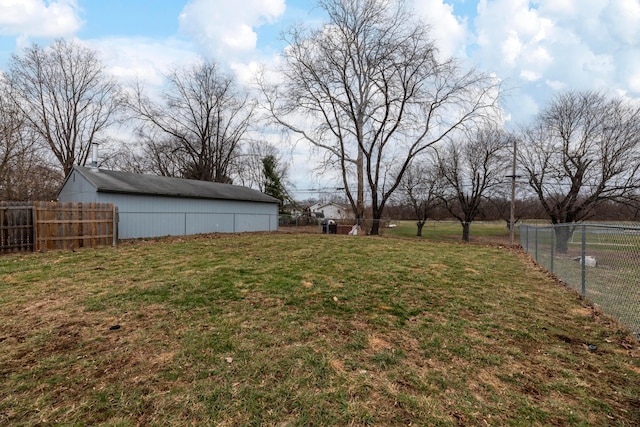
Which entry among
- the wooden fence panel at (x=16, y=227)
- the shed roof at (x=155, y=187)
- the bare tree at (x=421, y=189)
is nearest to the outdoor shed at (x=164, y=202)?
the shed roof at (x=155, y=187)

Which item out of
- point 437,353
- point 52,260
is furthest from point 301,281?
point 52,260

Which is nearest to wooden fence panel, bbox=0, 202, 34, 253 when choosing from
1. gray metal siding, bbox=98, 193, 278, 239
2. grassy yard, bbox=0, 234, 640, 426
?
grassy yard, bbox=0, 234, 640, 426

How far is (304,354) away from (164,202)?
15371 mm

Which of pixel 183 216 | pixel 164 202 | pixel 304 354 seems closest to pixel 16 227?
pixel 164 202

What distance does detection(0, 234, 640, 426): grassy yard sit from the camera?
6.87ft

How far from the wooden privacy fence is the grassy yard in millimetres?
4545

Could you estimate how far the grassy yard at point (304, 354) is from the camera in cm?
209

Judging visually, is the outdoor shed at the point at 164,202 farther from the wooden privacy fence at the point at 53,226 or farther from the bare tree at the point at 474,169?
the bare tree at the point at 474,169

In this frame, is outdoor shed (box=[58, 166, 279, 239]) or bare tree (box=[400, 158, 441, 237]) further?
bare tree (box=[400, 158, 441, 237])

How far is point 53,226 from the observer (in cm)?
952

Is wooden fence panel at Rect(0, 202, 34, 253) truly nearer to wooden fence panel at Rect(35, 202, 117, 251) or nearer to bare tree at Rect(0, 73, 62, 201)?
wooden fence panel at Rect(35, 202, 117, 251)

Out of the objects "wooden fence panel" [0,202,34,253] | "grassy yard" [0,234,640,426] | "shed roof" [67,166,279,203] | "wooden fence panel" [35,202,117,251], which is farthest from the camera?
"shed roof" [67,166,279,203]

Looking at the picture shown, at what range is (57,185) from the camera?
1997cm

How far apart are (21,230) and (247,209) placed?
1209 centimetres
